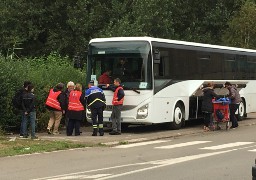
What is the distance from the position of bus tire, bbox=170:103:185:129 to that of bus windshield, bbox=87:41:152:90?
231 centimetres

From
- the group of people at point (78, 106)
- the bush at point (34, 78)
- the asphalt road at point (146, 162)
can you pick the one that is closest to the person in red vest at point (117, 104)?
the group of people at point (78, 106)

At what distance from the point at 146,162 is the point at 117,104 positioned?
20.2ft

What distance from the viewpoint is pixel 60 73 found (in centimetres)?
2069

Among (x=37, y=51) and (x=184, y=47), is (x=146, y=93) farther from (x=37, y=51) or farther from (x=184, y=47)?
(x=37, y=51)

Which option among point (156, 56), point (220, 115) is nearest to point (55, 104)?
point (156, 56)

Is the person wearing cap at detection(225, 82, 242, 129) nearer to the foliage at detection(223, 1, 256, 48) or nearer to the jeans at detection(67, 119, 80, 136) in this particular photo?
the jeans at detection(67, 119, 80, 136)

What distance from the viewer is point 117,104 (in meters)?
17.3

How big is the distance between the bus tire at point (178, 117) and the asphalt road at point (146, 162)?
136 inches

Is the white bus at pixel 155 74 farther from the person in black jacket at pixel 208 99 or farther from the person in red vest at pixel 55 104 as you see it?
the person in red vest at pixel 55 104

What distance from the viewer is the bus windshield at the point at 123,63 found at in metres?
17.8

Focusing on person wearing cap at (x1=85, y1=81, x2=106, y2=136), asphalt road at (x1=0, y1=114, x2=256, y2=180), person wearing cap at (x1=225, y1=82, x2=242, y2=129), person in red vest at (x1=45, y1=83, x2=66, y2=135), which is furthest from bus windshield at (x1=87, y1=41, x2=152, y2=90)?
person wearing cap at (x1=225, y1=82, x2=242, y2=129)

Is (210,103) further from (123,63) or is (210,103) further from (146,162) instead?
(146,162)

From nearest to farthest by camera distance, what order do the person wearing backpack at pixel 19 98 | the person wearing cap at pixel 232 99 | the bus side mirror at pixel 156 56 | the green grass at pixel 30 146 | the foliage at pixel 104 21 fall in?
the green grass at pixel 30 146 < the person wearing backpack at pixel 19 98 < the bus side mirror at pixel 156 56 < the person wearing cap at pixel 232 99 < the foliage at pixel 104 21

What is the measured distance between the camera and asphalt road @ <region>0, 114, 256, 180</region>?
954 cm
